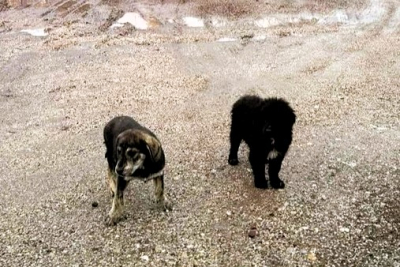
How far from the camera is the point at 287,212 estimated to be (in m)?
6.62

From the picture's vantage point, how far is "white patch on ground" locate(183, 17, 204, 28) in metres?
16.3

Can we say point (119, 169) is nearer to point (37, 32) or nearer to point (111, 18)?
point (37, 32)

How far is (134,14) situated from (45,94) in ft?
21.5

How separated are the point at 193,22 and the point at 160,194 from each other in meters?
10.8

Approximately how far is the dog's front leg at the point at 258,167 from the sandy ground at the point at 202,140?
0.43 feet

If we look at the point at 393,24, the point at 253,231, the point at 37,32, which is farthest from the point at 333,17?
the point at 253,231

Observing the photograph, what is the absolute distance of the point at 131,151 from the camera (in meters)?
5.83

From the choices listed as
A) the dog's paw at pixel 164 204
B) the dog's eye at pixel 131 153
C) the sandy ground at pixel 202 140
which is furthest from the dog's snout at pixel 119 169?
the dog's paw at pixel 164 204

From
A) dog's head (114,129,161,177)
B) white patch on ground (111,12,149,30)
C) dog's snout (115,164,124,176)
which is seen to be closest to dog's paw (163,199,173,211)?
dog's head (114,129,161,177)

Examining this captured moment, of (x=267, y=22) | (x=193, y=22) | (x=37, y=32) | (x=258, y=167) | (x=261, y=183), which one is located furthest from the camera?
(x=193, y=22)

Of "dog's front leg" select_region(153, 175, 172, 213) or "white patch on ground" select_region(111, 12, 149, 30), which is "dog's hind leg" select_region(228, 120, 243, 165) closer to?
"dog's front leg" select_region(153, 175, 172, 213)

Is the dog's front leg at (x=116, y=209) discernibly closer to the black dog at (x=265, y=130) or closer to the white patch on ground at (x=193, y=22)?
the black dog at (x=265, y=130)

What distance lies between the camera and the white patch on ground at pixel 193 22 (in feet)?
53.5

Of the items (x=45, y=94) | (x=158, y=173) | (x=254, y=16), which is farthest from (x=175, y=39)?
(x=158, y=173)
